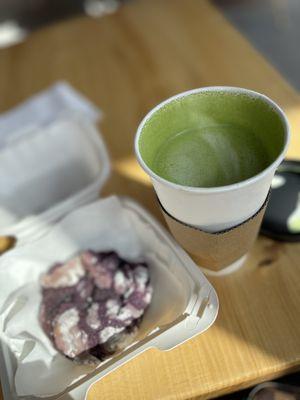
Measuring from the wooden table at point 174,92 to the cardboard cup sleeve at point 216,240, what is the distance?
0.18 ft

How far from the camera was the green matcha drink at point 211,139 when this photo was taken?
1.60ft

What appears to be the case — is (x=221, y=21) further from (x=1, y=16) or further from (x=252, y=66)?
(x=1, y=16)

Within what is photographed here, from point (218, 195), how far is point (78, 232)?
0.84 feet

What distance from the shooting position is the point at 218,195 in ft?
1.44

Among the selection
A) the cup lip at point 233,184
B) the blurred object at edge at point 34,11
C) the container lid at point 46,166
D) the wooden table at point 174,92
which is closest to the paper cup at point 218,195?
the cup lip at point 233,184

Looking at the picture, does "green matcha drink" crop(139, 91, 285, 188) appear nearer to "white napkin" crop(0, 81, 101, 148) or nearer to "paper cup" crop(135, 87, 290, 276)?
"paper cup" crop(135, 87, 290, 276)

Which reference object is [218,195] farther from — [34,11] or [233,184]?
[34,11]

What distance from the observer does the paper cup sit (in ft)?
1.43

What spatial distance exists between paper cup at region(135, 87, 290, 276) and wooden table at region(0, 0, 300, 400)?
5.2 inches

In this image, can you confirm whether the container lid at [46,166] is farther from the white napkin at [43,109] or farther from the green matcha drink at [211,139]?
the green matcha drink at [211,139]

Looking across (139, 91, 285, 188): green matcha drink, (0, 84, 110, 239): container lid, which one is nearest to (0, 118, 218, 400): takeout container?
(0, 84, 110, 239): container lid

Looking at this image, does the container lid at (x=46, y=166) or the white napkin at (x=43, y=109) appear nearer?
the container lid at (x=46, y=166)

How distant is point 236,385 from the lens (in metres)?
0.51

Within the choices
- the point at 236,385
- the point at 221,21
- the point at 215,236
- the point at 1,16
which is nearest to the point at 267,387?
the point at 236,385
